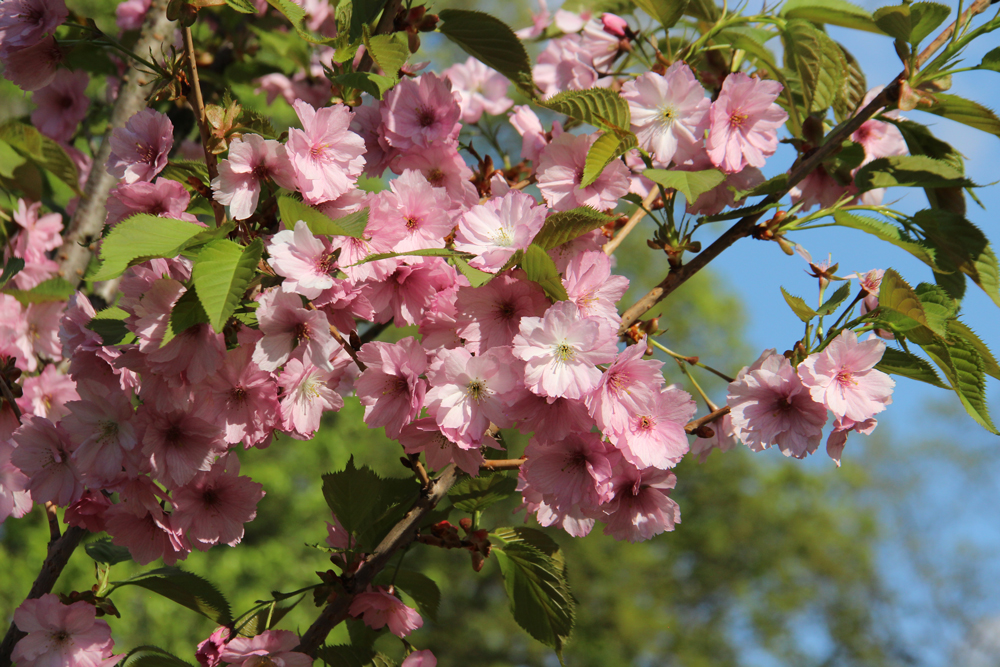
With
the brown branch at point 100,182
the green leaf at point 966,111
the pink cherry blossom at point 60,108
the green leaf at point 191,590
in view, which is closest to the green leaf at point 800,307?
the green leaf at point 966,111

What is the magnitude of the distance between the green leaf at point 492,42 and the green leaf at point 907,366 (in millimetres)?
633

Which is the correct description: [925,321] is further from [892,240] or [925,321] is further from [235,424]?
[235,424]

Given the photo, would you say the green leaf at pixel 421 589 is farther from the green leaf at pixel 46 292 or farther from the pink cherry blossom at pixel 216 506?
the green leaf at pixel 46 292

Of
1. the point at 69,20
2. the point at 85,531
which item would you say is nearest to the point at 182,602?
the point at 85,531

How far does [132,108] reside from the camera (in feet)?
5.66

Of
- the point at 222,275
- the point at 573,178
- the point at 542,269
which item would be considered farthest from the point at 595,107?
the point at 222,275

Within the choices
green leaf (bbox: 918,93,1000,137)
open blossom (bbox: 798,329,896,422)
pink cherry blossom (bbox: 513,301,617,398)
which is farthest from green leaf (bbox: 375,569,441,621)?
green leaf (bbox: 918,93,1000,137)

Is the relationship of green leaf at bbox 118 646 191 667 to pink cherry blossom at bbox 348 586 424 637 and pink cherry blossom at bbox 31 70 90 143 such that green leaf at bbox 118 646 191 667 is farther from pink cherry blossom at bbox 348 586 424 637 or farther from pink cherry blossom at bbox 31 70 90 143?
pink cherry blossom at bbox 31 70 90 143

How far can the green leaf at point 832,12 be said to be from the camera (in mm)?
1163

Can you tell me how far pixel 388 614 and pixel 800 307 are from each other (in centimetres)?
77

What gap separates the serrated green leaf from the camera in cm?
72

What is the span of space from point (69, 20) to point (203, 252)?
67 centimetres

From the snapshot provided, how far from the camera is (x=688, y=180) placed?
36.9 inches

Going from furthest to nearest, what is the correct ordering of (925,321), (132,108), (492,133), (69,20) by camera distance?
(132,108) → (492,133) → (69,20) → (925,321)
